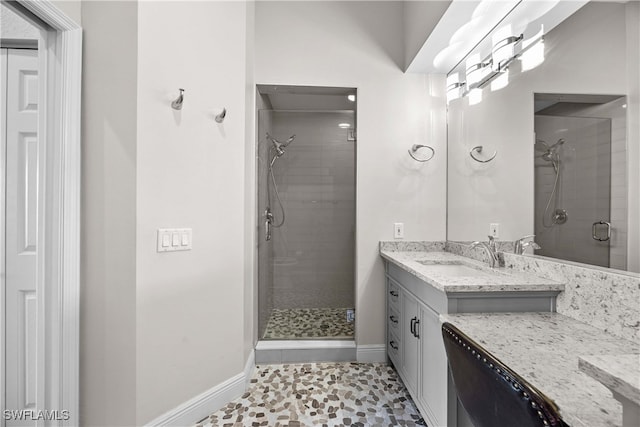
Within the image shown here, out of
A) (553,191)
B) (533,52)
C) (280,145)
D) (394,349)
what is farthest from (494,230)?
(280,145)

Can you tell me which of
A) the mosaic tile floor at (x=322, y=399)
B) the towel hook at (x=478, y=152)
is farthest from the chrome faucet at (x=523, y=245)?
the mosaic tile floor at (x=322, y=399)

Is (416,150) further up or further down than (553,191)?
further up

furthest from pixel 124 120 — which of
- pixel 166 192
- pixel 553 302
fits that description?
pixel 553 302

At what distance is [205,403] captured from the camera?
1.80m

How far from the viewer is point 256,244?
249 centimetres

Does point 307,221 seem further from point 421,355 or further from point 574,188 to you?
point 574,188

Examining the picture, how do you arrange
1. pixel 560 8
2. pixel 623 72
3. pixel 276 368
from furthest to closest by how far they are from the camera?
1. pixel 276 368
2. pixel 560 8
3. pixel 623 72

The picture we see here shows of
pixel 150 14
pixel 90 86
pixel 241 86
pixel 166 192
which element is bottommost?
pixel 166 192

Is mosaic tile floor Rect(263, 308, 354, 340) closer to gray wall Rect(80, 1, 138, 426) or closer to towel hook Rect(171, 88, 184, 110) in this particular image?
gray wall Rect(80, 1, 138, 426)

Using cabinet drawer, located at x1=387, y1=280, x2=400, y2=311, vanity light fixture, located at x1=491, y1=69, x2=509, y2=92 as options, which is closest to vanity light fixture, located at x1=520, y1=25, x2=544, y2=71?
vanity light fixture, located at x1=491, y1=69, x2=509, y2=92

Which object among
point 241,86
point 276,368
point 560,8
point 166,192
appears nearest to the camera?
point 560,8

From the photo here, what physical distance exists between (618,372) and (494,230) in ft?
5.10

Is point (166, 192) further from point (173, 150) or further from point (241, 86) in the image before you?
point (241, 86)

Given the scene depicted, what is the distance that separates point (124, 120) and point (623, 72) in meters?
2.09
